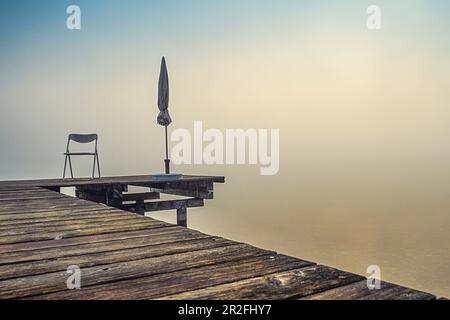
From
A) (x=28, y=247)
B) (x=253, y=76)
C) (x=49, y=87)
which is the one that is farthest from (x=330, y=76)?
(x=28, y=247)

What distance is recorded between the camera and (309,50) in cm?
2538

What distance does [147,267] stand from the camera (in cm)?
176

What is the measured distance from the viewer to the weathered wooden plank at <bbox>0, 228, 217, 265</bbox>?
199 cm

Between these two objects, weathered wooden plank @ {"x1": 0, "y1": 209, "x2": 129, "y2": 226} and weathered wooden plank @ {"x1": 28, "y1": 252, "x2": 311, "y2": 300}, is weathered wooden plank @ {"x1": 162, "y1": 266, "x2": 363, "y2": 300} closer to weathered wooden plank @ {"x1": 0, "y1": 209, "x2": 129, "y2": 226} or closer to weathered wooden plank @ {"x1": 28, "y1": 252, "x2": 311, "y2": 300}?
weathered wooden plank @ {"x1": 28, "y1": 252, "x2": 311, "y2": 300}

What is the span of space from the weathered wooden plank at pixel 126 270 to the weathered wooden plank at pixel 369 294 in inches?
23.5

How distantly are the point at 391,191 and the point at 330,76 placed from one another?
67.2 m

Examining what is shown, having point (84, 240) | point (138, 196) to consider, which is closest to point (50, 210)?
point (84, 240)

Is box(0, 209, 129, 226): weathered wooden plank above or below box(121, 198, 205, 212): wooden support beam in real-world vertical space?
above

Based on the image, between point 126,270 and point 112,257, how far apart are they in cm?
27

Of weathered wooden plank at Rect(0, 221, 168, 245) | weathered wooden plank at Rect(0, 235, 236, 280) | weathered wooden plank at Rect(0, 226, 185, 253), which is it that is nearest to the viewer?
weathered wooden plank at Rect(0, 235, 236, 280)

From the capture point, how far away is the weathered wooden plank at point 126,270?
1480 millimetres

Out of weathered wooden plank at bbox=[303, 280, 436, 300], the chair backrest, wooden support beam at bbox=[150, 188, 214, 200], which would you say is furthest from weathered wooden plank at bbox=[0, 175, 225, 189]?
weathered wooden plank at bbox=[303, 280, 436, 300]

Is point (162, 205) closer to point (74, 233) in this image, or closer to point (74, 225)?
point (74, 225)
